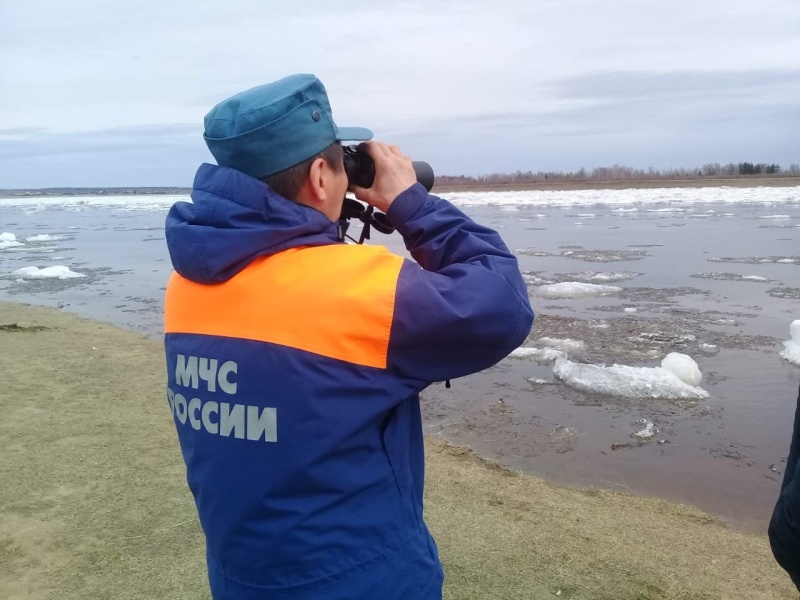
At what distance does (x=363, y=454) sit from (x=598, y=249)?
54.7 ft

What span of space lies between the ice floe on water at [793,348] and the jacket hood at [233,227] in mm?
6934

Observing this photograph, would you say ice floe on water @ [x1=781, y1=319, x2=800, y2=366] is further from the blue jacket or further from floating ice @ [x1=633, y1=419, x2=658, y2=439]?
the blue jacket

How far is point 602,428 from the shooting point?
5.62 metres

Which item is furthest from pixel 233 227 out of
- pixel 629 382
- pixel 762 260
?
pixel 762 260

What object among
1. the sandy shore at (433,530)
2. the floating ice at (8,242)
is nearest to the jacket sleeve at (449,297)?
the sandy shore at (433,530)

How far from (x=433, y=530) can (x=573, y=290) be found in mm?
7960

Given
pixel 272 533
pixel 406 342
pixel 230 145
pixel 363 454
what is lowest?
pixel 272 533

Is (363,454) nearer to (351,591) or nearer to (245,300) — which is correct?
(351,591)

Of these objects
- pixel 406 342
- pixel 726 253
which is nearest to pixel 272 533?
pixel 406 342

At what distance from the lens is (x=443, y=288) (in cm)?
155

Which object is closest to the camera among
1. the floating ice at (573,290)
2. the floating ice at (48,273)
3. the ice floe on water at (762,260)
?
the floating ice at (573,290)

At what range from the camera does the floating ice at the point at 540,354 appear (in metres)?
7.55

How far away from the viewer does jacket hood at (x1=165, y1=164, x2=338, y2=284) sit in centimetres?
150

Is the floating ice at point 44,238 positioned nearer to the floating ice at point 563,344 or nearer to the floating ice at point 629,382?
the floating ice at point 563,344
